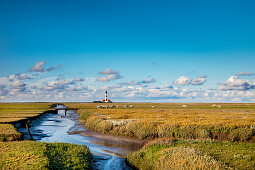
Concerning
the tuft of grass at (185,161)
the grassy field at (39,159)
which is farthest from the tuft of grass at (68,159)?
the tuft of grass at (185,161)

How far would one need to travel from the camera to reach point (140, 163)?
54.2 feet

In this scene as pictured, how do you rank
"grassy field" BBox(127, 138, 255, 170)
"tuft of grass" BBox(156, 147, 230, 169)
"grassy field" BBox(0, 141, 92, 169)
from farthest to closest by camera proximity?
"grassy field" BBox(127, 138, 255, 170) → "tuft of grass" BBox(156, 147, 230, 169) → "grassy field" BBox(0, 141, 92, 169)

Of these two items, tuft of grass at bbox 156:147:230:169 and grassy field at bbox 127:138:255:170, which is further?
grassy field at bbox 127:138:255:170

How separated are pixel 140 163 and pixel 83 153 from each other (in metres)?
4.41

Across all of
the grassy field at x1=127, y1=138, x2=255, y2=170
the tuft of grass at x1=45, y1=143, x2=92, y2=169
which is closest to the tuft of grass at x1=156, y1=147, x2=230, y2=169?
the grassy field at x1=127, y1=138, x2=255, y2=170

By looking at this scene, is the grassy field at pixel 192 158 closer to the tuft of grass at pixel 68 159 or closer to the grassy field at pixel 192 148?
the grassy field at pixel 192 148

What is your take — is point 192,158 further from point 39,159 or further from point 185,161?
point 39,159

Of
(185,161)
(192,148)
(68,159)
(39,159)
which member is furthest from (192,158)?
(39,159)

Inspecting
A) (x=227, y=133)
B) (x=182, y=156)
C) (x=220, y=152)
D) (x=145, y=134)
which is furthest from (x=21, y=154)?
(x=227, y=133)

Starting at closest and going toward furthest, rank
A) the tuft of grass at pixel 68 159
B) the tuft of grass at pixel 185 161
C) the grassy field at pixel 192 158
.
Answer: the tuft of grass at pixel 185 161 → the grassy field at pixel 192 158 → the tuft of grass at pixel 68 159

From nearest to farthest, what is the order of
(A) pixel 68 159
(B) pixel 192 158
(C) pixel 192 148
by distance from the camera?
(B) pixel 192 158 → (A) pixel 68 159 → (C) pixel 192 148

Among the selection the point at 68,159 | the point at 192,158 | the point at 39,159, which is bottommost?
the point at 68,159

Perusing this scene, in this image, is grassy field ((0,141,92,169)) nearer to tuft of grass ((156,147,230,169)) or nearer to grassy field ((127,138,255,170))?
grassy field ((127,138,255,170))

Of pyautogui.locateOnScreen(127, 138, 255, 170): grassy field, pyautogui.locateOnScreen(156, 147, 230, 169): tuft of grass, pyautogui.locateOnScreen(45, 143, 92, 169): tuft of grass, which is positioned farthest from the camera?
pyautogui.locateOnScreen(45, 143, 92, 169): tuft of grass
